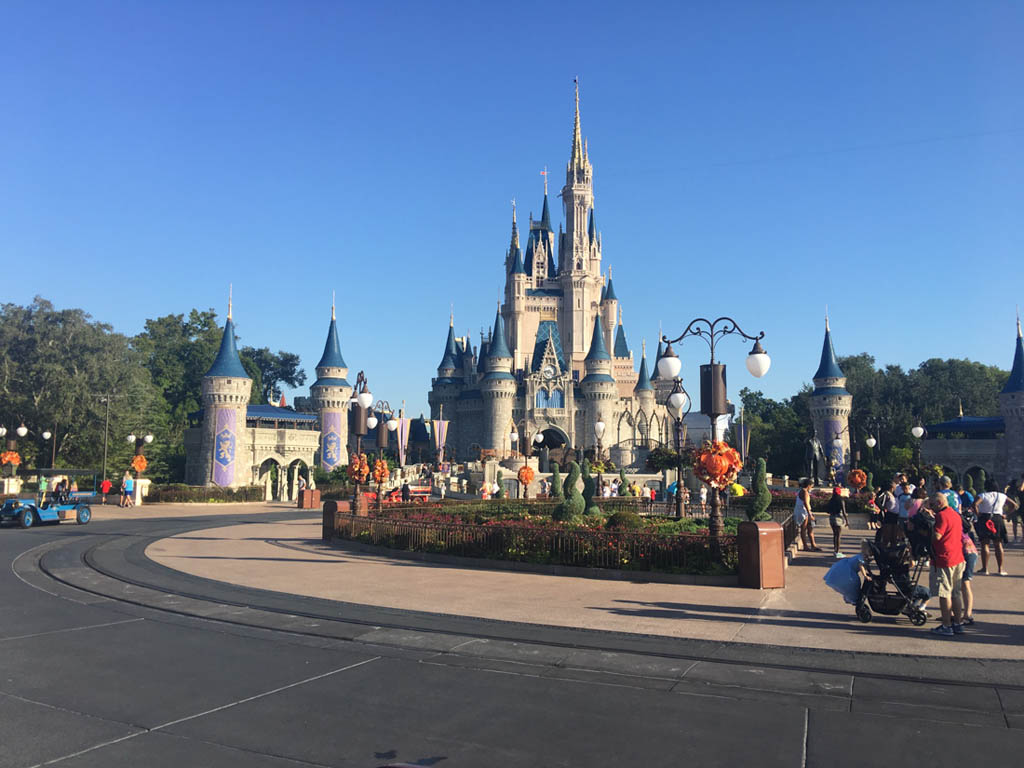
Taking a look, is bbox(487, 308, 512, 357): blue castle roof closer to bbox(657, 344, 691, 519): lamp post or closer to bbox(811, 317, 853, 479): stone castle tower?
bbox(811, 317, 853, 479): stone castle tower


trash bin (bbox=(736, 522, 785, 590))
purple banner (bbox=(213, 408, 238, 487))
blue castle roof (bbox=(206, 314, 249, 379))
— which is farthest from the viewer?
blue castle roof (bbox=(206, 314, 249, 379))

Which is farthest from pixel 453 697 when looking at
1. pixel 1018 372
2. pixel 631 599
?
pixel 1018 372

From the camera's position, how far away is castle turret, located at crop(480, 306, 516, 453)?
74.8 metres

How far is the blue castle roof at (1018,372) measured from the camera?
5353 centimetres

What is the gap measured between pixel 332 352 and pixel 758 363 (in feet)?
184

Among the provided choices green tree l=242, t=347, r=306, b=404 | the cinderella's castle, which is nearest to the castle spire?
the cinderella's castle

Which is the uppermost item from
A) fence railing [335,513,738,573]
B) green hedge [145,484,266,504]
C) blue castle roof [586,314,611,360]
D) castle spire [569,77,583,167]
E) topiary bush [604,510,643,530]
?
castle spire [569,77,583,167]

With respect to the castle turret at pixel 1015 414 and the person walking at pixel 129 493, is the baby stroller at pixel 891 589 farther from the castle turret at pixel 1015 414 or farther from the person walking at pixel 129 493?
the castle turret at pixel 1015 414

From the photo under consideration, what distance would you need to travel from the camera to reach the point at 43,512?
23766 mm

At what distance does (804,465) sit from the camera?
70.8 m

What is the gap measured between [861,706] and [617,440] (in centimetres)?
7360

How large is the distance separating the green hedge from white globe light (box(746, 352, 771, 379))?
33738 millimetres

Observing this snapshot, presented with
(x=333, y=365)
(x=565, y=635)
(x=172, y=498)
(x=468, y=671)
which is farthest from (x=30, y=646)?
(x=333, y=365)

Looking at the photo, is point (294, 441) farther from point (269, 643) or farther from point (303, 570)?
point (269, 643)
